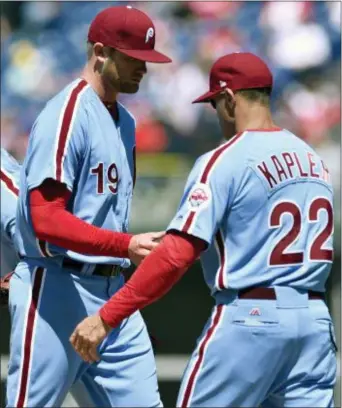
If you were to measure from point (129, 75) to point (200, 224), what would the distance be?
841mm

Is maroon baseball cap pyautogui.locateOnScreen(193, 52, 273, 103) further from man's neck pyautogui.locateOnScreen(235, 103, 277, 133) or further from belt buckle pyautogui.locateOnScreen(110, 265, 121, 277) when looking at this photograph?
belt buckle pyautogui.locateOnScreen(110, 265, 121, 277)

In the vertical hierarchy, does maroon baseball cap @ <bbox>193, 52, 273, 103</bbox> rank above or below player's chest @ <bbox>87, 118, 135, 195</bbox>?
above

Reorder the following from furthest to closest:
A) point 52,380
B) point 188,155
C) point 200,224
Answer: point 188,155, point 52,380, point 200,224

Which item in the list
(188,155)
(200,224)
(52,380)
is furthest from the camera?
(188,155)

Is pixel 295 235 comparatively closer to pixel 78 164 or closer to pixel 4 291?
pixel 78 164

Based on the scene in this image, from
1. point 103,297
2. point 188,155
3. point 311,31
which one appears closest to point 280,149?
point 103,297

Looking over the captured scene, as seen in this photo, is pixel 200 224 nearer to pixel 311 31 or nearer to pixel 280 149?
pixel 280 149

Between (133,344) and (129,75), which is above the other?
(129,75)

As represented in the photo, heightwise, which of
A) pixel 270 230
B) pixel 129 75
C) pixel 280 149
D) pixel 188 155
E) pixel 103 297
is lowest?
pixel 188 155

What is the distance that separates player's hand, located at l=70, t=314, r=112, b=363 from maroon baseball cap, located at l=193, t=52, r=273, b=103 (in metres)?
0.94

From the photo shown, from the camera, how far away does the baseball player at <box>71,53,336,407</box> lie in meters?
3.30

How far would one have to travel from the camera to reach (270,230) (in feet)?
11.0

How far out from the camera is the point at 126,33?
382 cm

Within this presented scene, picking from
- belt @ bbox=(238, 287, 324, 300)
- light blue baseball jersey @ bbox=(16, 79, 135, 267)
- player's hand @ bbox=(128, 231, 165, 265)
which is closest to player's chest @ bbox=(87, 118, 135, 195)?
light blue baseball jersey @ bbox=(16, 79, 135, 267)
